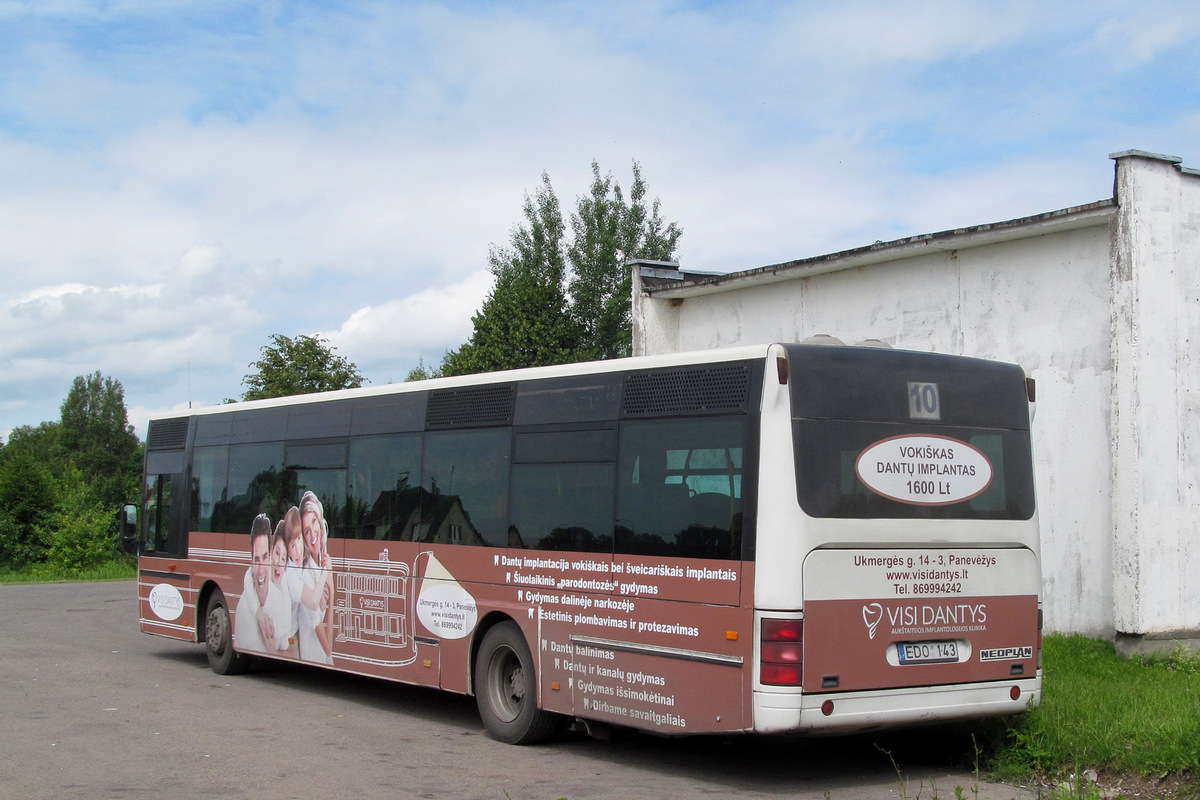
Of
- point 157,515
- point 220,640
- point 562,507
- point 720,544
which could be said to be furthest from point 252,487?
point 720,544

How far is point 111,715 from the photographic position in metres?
10.8

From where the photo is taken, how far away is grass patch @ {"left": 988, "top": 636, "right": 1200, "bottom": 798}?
7539mm

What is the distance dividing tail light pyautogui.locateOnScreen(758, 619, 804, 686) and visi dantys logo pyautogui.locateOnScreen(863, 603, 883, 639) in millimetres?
543

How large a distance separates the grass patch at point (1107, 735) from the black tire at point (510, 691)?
3.33 metres

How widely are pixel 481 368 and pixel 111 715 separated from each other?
28.7 metres

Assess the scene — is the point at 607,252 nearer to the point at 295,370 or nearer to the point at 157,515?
the point at 295,370

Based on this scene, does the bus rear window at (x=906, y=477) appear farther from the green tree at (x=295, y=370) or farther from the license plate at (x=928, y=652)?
the green tree at (x=295, y=370)

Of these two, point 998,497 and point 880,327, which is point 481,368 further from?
point 998,497

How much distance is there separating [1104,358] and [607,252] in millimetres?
35918

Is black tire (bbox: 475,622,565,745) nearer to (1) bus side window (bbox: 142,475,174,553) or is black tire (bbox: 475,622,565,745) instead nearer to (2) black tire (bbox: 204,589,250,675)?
(2) black tire (bbox: 204,589,250,675)

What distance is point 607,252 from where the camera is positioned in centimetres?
4769

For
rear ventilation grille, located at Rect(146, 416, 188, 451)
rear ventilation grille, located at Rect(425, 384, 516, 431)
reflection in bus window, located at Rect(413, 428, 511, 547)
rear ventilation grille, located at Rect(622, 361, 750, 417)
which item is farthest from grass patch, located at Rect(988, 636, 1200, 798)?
rear ventilation grille, located at Rect(146, 416, 188, 451)

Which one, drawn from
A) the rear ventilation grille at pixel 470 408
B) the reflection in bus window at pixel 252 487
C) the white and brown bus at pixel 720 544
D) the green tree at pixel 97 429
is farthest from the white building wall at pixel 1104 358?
the green tree at pixel 97 429

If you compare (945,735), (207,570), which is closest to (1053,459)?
(945,735)
